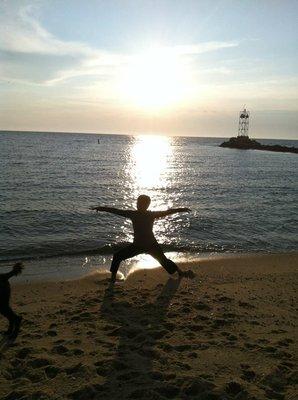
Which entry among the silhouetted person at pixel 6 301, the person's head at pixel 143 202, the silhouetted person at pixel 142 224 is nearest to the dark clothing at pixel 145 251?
the silhouetted person at pixel 142 224

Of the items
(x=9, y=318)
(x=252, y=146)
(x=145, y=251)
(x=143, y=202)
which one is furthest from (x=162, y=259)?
(x=252, y=146)

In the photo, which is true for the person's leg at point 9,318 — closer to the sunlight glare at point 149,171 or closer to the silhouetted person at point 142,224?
the silhouetted person at point 142,224

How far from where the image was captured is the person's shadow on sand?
509cm

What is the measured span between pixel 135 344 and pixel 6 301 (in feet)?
7.30

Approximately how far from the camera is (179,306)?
323 inches

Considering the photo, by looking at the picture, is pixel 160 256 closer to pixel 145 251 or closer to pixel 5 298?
pixel 145 251

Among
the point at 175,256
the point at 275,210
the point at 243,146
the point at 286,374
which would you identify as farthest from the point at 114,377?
the point at 243,146

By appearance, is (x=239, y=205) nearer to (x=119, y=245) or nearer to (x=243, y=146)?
(x=119, y=245)

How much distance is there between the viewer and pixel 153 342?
21.1ft

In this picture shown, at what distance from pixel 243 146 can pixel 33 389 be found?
12667cm

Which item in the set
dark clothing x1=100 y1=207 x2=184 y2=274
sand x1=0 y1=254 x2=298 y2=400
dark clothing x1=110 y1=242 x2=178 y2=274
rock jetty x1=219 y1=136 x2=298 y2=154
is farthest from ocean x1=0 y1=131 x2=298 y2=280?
rock jetty x1=219 y1=136 x2=298 y2=154

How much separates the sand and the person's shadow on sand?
1cm

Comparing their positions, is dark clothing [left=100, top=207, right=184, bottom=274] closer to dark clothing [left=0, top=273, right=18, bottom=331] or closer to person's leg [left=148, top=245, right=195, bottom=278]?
person's leg [left=148, top=245, right=195, bottom=278]

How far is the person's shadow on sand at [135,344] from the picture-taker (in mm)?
5094
